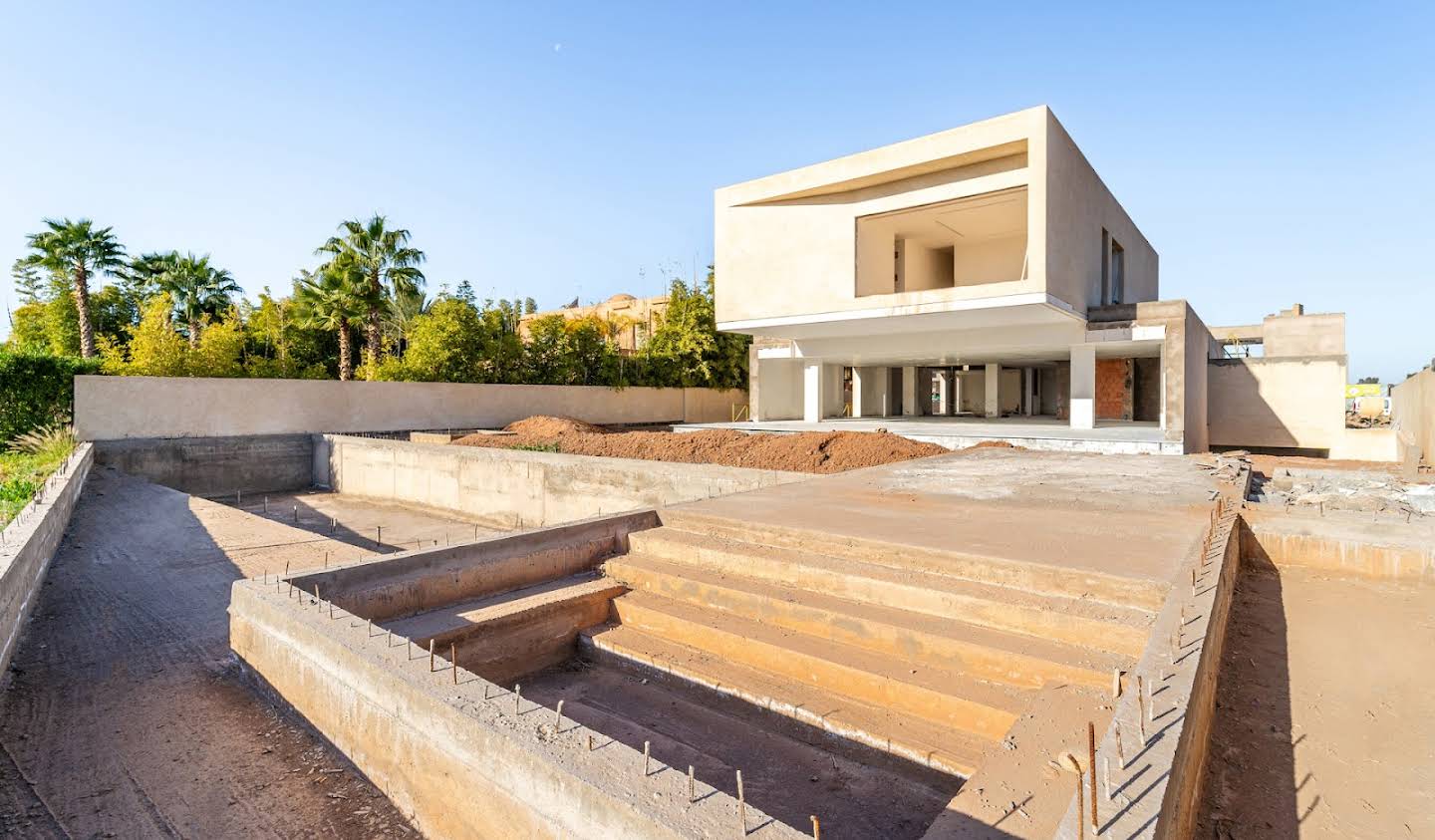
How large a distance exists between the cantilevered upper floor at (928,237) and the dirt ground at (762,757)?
13465 millimetres

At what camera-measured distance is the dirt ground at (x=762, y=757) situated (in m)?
3.22

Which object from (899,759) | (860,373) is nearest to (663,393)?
(860,373)

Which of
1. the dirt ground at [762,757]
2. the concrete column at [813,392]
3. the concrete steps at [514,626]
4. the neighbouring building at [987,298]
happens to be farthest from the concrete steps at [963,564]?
the concrete column at [813,392]

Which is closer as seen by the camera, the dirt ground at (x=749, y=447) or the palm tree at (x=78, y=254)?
the dirt ground at (x=749, y=447)

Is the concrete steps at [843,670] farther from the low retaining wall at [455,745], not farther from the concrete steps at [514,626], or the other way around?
the low retaining wall at [455,745]

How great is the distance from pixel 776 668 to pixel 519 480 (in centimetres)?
932

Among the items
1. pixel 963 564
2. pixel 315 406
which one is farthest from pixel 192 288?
pixel 963 564

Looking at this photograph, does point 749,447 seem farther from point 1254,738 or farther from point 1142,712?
point 1142,712

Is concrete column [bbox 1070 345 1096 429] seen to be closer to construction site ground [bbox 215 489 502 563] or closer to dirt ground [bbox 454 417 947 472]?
dirt ground [bbox 454 417 947 472]

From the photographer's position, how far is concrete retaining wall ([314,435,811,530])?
33.0 feet

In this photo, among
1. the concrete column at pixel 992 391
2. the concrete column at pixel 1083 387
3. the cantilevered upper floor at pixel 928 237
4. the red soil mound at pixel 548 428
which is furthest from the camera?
the concrete column at pixel 992 391

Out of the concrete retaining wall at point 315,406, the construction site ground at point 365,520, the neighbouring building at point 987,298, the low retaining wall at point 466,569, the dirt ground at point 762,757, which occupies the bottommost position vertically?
the construction site ground at point 365,520

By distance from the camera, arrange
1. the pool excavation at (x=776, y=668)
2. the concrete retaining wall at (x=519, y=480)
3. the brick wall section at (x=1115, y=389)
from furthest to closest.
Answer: the brick wall section at (x=1115, y=389) < the concrete retaining wall at (x=519, y=480) < the pool excavation at (x=776, y=668)

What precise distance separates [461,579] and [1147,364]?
81.4 ft
